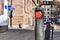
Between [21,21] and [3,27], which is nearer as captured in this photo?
[3,27]

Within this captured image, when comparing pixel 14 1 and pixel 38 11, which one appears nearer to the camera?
pixel 38 11

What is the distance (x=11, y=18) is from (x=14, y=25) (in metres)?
1.56

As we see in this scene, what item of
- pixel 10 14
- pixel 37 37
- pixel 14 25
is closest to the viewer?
pixel 37 37

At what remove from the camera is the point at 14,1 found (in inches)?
1657

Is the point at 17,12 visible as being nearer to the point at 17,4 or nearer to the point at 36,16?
the point at 17,4

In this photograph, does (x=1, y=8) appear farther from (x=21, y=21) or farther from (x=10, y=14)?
(x=21, y=21)

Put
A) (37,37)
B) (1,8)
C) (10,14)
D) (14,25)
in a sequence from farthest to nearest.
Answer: (14,25) < (10,14) < (1,8) < (37,37)

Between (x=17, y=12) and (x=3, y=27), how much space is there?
1535cm

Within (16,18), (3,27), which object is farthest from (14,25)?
(3,27)

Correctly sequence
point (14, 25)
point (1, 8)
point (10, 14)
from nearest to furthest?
point (1, 8)
point (10, 14)
point (14, 25)

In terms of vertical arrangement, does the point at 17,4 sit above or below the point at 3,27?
above

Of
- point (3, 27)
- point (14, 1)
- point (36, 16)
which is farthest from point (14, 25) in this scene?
point (36, 16)

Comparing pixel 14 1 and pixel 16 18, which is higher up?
pixel 14 1

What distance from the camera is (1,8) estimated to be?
86.7 feet
